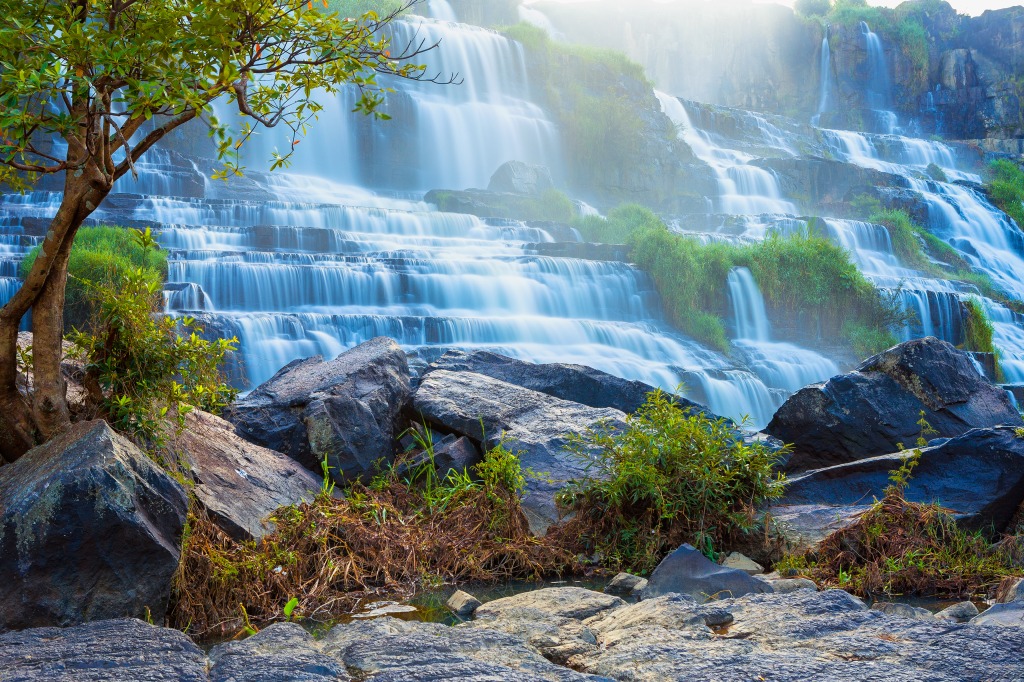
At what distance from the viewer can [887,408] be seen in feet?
24.6

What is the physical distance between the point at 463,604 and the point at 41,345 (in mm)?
2478

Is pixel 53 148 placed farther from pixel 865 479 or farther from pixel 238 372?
pixel 865 479

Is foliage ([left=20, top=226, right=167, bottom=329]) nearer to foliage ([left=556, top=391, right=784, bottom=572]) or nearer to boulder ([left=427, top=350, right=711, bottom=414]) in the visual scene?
boulder ([left=427, top=350, right=711, bottom=414])

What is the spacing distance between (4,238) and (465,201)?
33.4ft

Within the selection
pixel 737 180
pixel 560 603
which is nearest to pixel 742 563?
pixel 560 603

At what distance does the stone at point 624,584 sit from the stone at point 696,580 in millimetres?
100

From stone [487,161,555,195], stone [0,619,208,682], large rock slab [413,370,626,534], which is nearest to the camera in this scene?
stone [0,619,208,682]

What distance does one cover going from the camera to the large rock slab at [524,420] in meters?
5.73

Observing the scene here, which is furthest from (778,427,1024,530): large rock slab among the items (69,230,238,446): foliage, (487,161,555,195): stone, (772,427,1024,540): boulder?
(487,161,555,195): stone

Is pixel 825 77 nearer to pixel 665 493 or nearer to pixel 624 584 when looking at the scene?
pixel 665 493

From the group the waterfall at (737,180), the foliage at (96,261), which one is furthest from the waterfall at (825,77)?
the foliage at (96,261)

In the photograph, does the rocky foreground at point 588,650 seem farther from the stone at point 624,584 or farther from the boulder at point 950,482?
the boulder at point 950,482

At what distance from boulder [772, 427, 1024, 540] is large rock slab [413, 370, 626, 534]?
1.44 meters

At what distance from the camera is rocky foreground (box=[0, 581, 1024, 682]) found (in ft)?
9.22
